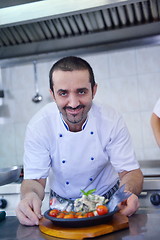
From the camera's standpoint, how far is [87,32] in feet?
8.54

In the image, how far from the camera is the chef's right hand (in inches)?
51.6

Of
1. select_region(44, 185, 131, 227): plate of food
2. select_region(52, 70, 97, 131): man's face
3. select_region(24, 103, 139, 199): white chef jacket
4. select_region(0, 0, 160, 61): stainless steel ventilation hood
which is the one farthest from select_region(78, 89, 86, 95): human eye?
select_region(0, 0, 160, 61): stainless steel ventilation hood

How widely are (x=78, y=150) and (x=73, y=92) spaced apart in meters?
0.41

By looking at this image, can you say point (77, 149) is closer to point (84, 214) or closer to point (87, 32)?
point (84, 214)

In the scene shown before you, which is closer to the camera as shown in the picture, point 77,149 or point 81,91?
point 81,91

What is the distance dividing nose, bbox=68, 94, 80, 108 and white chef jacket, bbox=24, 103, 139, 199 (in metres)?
0.29

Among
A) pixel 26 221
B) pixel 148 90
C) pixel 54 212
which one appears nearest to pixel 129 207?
pixel 54 212

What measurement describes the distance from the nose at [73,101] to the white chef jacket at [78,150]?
29 cm

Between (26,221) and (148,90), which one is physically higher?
(148,90)

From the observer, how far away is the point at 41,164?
69.2 inches

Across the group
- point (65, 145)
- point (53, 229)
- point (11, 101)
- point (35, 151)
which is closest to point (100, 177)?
point (65, 145)

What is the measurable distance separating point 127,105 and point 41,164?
1317 mm

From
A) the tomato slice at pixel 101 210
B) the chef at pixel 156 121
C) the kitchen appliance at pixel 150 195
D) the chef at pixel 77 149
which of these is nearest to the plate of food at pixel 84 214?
the tomato slice at pixel 101 210

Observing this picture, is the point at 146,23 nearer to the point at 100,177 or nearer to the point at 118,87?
the point at 118,87
